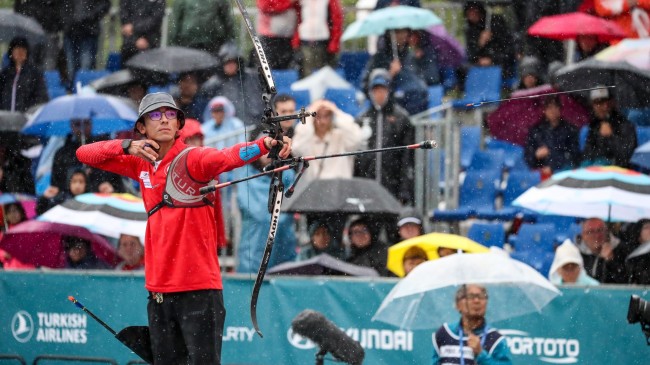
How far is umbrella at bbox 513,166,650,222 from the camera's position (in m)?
12.0

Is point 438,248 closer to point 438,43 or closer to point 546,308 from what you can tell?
point 546,308

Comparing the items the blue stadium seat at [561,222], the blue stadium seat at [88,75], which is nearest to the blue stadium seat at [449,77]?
the blue stadium seat at [561,222]

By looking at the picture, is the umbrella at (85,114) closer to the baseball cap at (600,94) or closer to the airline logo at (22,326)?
the airline logo at (22,326)

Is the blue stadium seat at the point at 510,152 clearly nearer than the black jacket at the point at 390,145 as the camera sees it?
Answer: No

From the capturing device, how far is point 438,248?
11.2 m

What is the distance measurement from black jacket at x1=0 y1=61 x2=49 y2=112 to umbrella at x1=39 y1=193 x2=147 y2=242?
2658 millimetres

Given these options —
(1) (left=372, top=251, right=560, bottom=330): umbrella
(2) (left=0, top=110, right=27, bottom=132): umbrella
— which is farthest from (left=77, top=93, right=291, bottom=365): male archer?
(2) (left=0, top=110, right=27, bottom=132): umbrella

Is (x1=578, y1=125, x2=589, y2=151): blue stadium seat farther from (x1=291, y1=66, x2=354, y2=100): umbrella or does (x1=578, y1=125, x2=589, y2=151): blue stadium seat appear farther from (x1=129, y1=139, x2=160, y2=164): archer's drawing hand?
(x1=129, y1=139, x2=160, y2=164): archer's drawing hand

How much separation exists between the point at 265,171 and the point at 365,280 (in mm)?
2635

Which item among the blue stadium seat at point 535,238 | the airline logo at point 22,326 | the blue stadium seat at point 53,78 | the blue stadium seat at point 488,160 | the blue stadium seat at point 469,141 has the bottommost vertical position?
the airline logo at point 22,326

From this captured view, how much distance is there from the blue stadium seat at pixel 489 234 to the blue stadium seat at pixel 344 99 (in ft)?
7.83

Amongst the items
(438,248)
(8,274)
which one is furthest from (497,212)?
(8,274)

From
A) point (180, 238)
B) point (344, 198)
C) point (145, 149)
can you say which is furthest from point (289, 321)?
point (145, 149)

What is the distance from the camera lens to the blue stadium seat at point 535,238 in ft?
42.6
